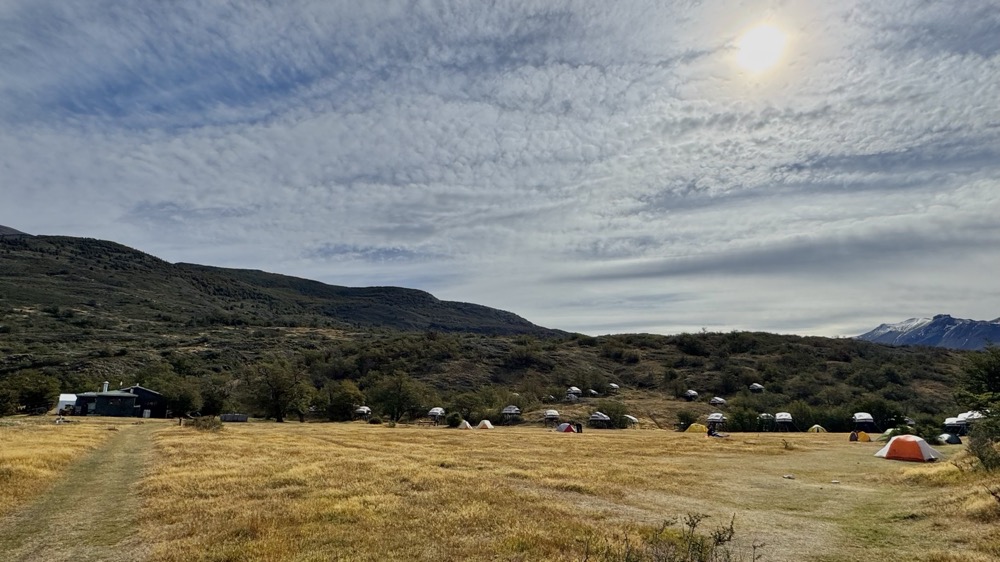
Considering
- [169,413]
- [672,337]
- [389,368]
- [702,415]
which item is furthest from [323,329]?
[702,415]

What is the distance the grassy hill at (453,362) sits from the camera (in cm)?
8306

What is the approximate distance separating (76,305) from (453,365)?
3701 inches

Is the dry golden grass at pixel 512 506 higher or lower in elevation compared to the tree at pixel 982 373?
lower

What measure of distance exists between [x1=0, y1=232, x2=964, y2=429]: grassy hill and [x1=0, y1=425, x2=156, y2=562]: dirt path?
192 ft

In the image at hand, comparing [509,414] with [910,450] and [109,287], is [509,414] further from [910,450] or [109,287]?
[109,287]

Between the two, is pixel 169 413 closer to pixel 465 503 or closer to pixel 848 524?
pixel 465 503

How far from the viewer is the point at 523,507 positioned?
15.6 meters

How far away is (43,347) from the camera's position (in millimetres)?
97312

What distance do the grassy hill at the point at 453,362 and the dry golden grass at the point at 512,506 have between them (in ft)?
173

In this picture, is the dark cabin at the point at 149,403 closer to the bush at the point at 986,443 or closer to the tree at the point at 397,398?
the tree at the point at 397,398

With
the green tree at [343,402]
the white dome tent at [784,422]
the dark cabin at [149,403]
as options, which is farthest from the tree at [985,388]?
the dark cabin at [149,403]

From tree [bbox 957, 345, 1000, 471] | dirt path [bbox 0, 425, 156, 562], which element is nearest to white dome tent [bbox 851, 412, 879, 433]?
tree [bbox 957, 345, 1000, 471]

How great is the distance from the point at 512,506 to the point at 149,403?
7864 cm

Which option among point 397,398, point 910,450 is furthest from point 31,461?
point 397,398
